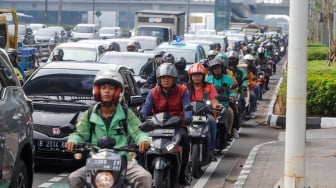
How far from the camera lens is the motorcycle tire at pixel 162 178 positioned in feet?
34.6

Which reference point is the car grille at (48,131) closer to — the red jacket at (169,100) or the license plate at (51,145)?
the license plate at (51,145)

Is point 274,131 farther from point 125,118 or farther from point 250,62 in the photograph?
point 125,118

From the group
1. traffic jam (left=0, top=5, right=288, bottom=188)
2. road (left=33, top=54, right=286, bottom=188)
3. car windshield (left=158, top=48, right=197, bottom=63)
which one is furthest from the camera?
car windshield (left=158, top=48, right=197, bottom=63)

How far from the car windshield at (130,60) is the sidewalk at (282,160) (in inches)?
123

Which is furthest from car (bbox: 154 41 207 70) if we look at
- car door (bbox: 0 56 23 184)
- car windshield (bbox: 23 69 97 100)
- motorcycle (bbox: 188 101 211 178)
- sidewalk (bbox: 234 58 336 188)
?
car door (bbox: 0 56 23 184)

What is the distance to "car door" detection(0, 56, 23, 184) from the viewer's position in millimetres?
9141

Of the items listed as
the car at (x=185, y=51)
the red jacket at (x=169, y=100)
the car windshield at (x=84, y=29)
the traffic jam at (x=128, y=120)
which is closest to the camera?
the traffic jam at (x=128, y=120)

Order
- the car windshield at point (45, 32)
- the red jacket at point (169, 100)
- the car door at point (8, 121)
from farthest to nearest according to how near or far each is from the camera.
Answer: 1. the car windshield at point (45, 32)
2. the red jacket at point (169, 100)
3. the car door at point (8, 121)

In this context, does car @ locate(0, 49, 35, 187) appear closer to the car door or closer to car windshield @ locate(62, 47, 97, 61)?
the car door

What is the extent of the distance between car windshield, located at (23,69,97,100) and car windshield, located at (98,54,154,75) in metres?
7.55

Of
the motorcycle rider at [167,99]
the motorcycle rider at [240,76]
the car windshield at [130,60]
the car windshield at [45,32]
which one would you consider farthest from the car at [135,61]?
the car windshield at [45,32]

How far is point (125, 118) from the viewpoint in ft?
28.3

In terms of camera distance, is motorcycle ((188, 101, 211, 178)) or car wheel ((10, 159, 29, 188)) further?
motorcycle ((188, 101, 211, 178))

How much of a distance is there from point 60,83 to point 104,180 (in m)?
7.53
